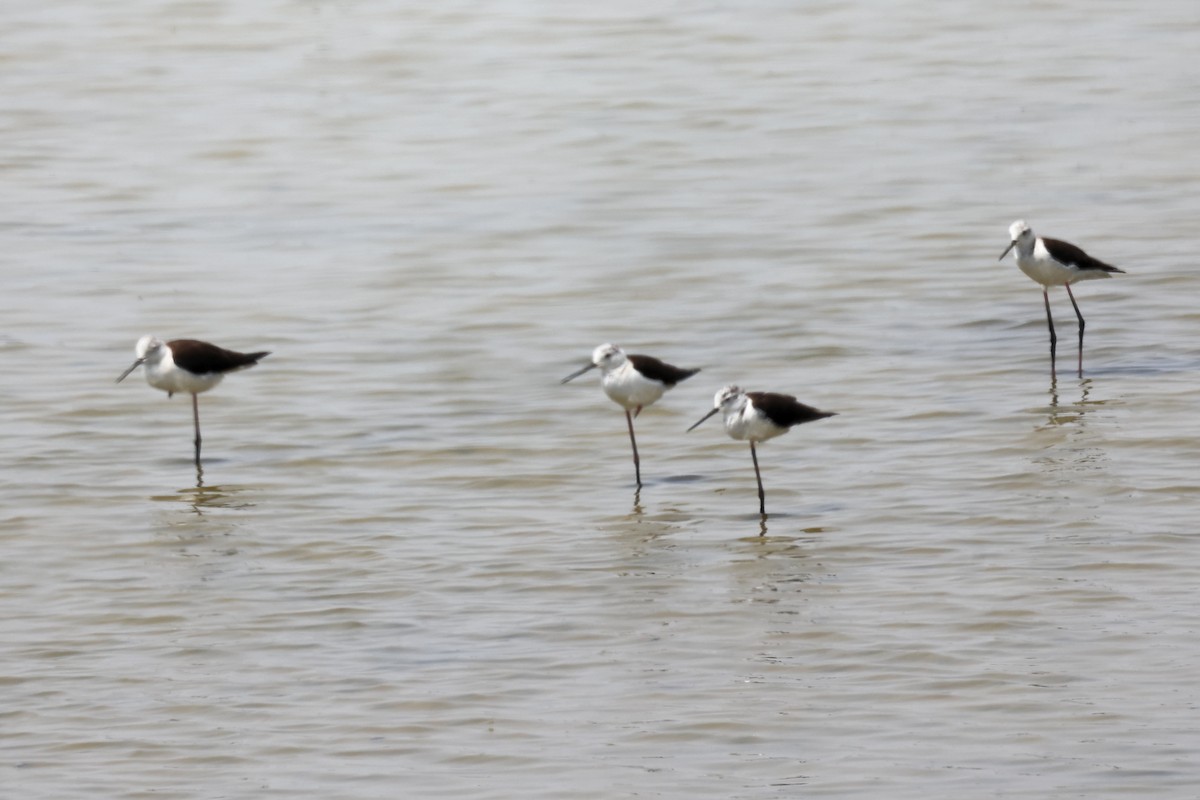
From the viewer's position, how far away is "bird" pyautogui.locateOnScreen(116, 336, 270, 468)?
12.5 metres

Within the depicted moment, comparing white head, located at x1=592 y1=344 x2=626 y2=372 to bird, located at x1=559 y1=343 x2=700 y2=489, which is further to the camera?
white head, located at x1=592 y1=344 x2=626 y2=372

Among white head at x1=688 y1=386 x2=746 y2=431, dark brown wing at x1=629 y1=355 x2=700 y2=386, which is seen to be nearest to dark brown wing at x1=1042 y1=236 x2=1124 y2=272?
dark brown wing at x1=629 y1=355 x2=700 y2=386

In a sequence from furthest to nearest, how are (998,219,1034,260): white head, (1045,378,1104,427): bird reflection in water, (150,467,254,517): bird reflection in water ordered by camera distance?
(998,219,1034,260): white head < (1045,378,1104,427): bird reflection in water < (150,467,254,517): bird reflection in water

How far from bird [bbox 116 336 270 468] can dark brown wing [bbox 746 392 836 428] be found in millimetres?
3541

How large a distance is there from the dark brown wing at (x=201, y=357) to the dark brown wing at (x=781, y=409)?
3.54m

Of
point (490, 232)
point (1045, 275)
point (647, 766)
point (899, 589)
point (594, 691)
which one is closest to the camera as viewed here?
point (647, 766)

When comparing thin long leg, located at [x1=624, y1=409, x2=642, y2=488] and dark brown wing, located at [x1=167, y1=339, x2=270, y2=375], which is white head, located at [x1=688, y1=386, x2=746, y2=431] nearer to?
thin long leg, located at [x1=624, y1=409, x2=642, y2=488]

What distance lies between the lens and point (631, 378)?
38.1 feet

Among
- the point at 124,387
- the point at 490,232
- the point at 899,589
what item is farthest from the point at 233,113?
the point at 899,589

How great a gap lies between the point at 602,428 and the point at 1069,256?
349 cm

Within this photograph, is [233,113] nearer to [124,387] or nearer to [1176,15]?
[124,387]

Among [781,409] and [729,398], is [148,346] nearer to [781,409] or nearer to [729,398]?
[729,398]

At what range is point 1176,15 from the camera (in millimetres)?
25422

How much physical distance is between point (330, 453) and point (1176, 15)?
16731 millimetres
